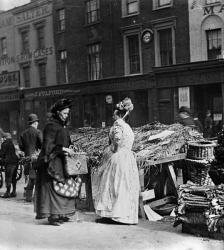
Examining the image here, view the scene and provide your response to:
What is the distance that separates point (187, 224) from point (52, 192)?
6.29ft

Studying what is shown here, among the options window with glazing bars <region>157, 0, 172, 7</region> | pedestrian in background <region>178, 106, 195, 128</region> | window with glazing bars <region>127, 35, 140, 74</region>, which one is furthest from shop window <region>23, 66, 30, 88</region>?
pedestrian in background <region>178, 106, 195, 128</region>

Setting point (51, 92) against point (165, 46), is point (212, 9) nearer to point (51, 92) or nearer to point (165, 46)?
point (165, 46)

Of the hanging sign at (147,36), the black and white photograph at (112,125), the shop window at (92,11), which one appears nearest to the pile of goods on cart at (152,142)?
the black and white photograph at (112,125)

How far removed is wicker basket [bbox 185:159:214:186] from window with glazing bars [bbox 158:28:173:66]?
1512 centimetres

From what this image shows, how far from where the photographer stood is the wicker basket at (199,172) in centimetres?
689

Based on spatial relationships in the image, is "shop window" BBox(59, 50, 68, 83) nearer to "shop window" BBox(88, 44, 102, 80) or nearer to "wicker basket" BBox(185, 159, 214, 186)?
"shop window" BBox(88, 44, 102, 80)

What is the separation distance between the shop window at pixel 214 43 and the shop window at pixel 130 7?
3929 mm

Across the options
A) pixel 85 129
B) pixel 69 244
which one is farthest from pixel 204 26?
pixel 69 244

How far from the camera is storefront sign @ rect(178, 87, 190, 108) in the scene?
816 inches

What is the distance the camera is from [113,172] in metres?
6.70

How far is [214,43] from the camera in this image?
19.6 meters

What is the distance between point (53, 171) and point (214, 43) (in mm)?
14509

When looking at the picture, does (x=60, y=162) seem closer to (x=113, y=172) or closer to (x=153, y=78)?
(x=113, y=172)

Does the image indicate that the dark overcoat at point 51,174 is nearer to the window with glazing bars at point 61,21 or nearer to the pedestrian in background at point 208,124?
the pedestrian in background at point 208,124
